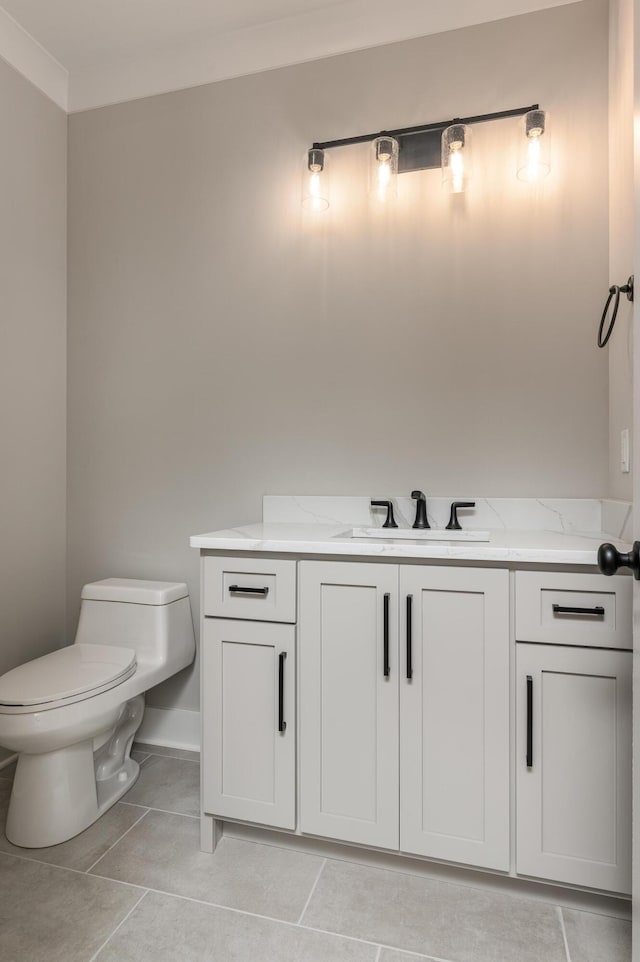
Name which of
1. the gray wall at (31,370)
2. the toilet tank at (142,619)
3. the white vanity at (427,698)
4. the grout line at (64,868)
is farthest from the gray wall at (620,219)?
the gray wall at (31,370)

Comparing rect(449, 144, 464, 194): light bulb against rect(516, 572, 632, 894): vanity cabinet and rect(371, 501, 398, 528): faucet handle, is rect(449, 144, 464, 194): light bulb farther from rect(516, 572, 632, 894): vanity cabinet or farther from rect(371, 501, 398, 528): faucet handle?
rect(516, 572, 632, 894): vanity cabinet

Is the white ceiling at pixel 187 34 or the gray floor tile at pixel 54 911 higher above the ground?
the white ceiling at pixel 187 34

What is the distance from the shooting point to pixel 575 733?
1356 mm

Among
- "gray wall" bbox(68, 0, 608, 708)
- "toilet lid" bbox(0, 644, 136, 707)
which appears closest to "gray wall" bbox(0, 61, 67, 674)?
"gray wall" bbox(68, 0, 608, 708)

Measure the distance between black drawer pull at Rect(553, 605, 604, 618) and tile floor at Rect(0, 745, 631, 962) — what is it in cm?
74

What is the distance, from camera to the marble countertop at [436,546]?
137 centimetres

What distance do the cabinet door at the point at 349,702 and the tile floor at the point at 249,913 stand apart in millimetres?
143

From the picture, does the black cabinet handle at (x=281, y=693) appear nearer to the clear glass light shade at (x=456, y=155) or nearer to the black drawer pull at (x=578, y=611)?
the black drawer pull at (x=578, y=611)

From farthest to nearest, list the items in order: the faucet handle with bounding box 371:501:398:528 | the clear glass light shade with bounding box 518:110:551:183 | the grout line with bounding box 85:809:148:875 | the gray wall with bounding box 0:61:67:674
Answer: the gray wall with bounding box 0:61:67:674, the faucet handle with bounding box 371:501:398:528, the clear glass light shade with bounding box 518:110:551:183, the grout line with bounding box 85:809:148:875

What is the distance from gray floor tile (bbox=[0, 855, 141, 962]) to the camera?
1.30 meters

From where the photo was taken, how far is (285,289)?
2.17m

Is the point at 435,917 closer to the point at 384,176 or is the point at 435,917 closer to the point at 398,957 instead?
the point at 398,957

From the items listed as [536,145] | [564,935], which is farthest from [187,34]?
[564,935]

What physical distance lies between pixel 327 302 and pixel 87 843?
75.0 inches
